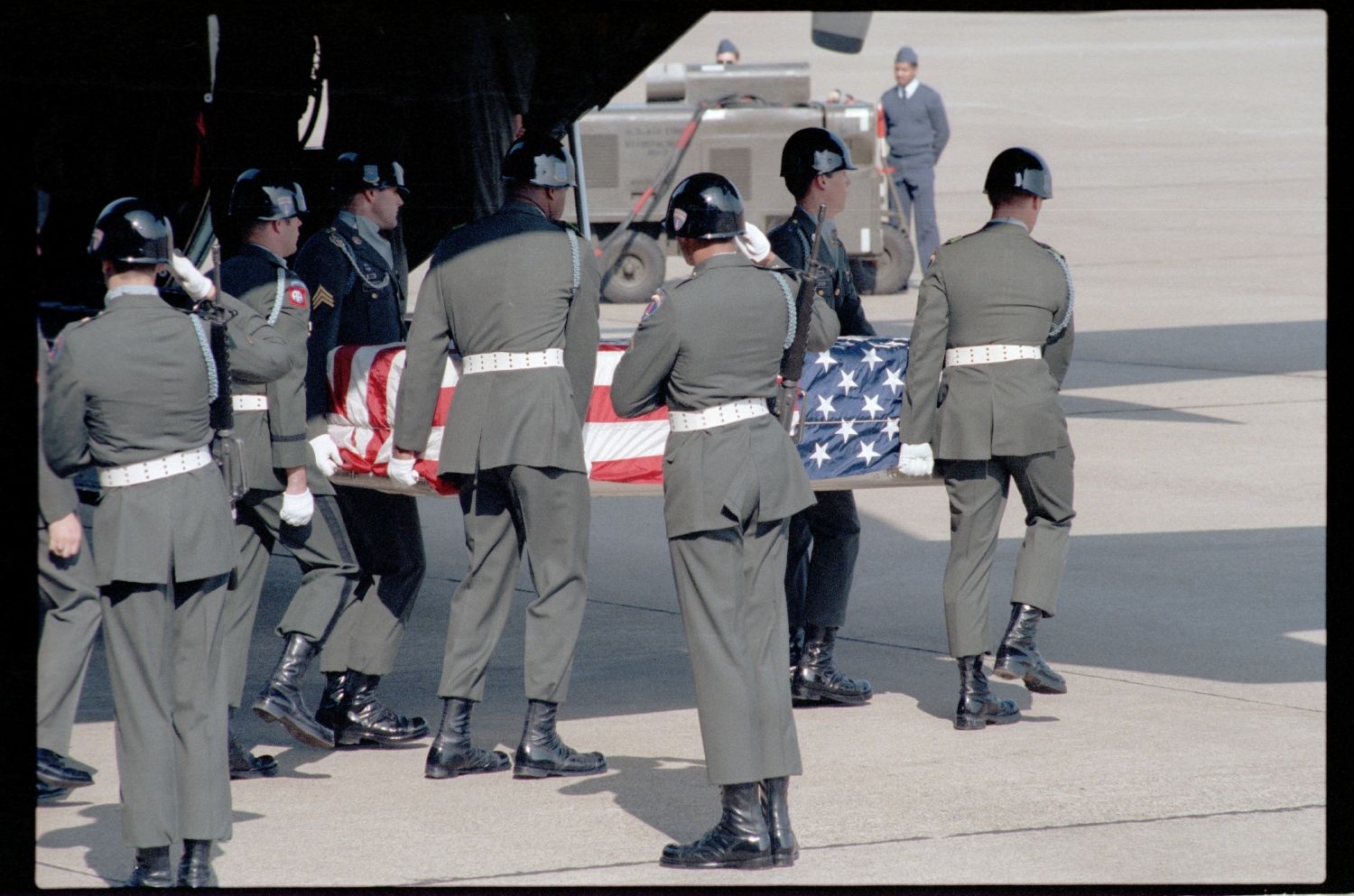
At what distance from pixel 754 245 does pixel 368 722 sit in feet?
6.31

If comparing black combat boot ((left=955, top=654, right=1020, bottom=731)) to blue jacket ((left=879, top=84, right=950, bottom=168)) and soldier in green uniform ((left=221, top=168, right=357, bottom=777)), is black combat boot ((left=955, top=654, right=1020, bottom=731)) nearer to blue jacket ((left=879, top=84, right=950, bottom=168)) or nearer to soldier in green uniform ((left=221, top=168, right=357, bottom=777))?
soldier in green uniform ((left=221, top=168, right=357, bottom=777))

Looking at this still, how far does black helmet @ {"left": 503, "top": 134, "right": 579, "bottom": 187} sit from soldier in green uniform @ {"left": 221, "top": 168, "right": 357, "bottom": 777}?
2.14 ft

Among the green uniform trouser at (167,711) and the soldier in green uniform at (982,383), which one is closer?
the green uniform trouser at (167,711)

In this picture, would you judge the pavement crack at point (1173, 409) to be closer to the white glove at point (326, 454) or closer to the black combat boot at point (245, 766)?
the white glove at point (326, 454)

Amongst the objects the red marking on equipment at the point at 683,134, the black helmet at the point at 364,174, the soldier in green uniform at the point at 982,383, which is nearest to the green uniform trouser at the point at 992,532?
the soldier in green uniform at the point at 982,383

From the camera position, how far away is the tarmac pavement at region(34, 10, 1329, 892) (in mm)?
4410

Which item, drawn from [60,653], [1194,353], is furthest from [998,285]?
[1194,353]

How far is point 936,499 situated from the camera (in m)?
9.34

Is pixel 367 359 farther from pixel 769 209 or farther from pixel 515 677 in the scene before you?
pixel 769 209

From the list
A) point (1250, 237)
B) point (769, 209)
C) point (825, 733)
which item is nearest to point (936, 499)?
point (825, 733)

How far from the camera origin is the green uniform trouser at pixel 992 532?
5.64m

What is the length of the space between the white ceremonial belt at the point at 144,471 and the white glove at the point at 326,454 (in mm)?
1264

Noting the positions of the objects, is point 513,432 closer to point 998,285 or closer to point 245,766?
point 245,766

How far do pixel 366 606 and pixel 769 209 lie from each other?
30.1 ft
